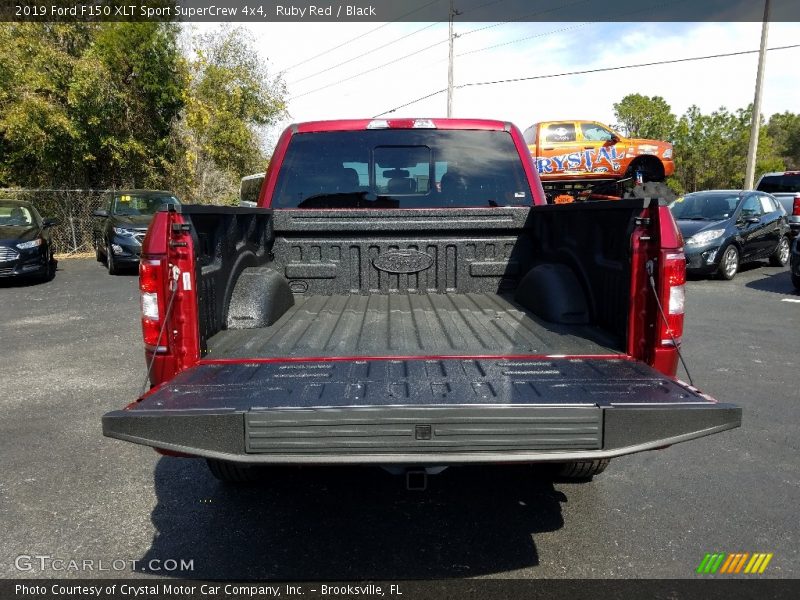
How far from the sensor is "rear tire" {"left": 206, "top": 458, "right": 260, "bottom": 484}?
10.6 feet

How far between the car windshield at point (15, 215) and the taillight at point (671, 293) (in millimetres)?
13056

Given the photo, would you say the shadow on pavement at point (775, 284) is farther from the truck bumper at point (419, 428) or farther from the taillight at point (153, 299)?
the taillight at point (153, 299)

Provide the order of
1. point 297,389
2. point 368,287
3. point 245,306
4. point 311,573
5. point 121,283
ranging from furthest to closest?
1. point 121,283
2. point 368,287
3. point 245,306
4. point 311,573
5. point 297,389

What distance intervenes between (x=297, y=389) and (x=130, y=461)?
2167mm

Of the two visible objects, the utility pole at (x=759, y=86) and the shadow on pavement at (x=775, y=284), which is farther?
the utility pole at (x=759, y=86)

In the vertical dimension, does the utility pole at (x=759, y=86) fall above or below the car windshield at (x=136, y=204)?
above

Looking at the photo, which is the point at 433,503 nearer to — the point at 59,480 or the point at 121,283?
the point at 59,480

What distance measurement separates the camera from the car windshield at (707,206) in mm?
11750

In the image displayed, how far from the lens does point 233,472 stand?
10.7 ft

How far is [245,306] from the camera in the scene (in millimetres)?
3252

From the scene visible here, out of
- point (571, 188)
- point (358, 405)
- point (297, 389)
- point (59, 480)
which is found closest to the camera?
point (358, 405)

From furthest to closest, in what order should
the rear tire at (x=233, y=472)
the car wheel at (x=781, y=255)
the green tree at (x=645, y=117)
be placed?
1. the green tree at (x=645, y=117)
2. the car wheel at (x=781, y=255)
3. the rear tire at (x=233, y=472)

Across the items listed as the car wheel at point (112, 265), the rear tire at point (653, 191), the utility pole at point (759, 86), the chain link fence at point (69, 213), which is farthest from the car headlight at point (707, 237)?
the chain link fence at point (69, 213)

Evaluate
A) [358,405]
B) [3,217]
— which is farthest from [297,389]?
[3,217]
